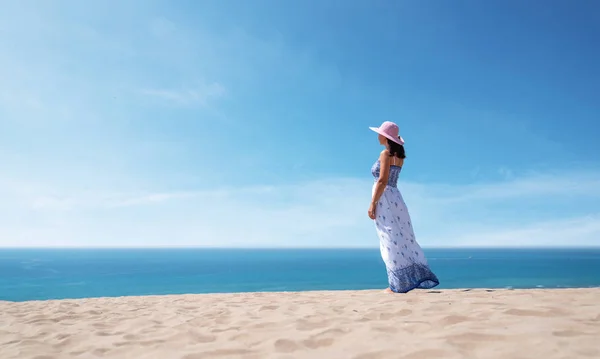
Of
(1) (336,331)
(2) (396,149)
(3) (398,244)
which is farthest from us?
(2) (396,149)

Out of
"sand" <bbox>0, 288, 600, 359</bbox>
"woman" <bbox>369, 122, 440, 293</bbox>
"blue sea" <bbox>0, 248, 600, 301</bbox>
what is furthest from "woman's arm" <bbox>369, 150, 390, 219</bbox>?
"blue sea" <bbox>0, 248, 600, 301</bbox>

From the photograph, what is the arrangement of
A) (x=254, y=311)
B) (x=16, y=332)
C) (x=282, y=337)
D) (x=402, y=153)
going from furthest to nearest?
(x=402, y=153) < (x=254, y=311) < (x=16, y=332) < (x=282, y=337)

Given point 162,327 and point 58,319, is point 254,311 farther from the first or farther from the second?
point 58,319

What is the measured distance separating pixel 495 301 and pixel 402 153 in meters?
2.72

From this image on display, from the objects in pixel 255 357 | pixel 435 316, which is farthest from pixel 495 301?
pixel 255 357

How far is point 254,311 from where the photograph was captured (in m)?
4.58

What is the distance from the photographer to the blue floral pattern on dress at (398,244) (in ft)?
18.6

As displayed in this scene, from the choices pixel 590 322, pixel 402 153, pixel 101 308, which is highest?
pixel 402 153

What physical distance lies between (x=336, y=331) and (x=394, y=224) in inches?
116

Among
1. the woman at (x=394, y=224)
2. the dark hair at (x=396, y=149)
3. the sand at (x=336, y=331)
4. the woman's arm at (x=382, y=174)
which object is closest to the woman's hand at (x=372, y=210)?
the woman at (x=394, y=224)

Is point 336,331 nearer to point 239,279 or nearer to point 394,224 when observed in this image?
point 394,224

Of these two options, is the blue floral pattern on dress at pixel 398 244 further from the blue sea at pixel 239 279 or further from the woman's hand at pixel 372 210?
the blue sea at pixel 239 279

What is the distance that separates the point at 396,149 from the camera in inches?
237

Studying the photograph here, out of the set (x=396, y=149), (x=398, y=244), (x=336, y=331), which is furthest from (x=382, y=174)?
(x=336, y=331)
